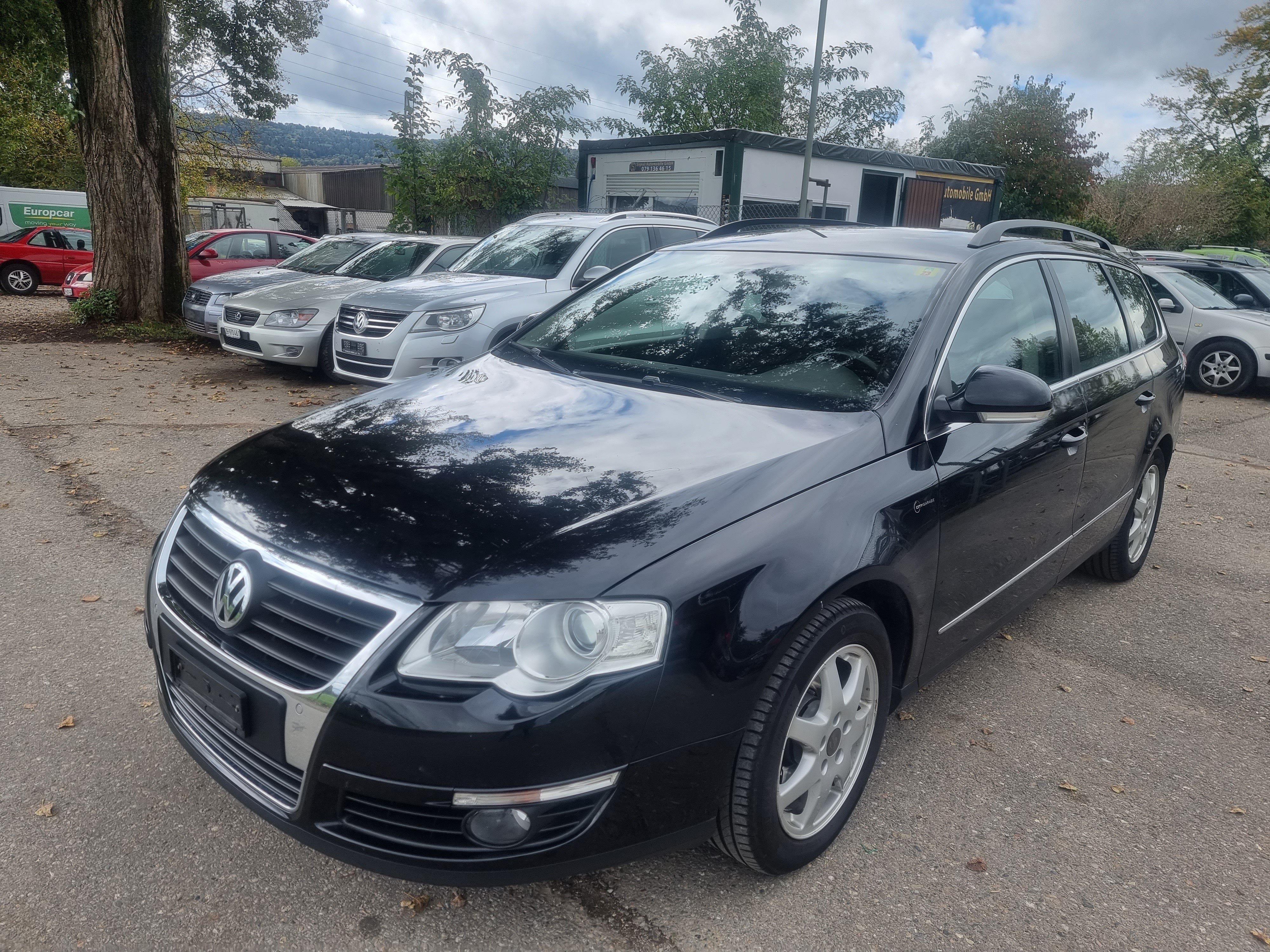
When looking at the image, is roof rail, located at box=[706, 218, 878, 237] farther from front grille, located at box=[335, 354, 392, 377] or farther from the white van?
the white van

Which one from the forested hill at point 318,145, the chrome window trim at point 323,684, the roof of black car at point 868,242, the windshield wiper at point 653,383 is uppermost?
the forested hill at point 318,145

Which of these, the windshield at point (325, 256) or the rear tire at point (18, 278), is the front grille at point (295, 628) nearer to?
the windshield at point (325, 256)

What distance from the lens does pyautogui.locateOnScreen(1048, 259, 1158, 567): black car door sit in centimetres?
376

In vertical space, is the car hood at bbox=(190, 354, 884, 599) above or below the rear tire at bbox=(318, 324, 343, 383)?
above

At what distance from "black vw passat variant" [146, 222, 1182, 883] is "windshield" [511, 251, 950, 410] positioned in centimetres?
1

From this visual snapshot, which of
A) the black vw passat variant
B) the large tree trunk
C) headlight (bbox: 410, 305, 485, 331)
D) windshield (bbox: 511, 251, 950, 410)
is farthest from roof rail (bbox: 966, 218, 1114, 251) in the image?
the large tree trunk

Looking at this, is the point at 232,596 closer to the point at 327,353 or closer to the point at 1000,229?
the point at 1000,229

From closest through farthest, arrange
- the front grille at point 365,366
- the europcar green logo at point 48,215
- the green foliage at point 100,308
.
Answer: the front grille at point 365,366, the green foliage at point 100,308, the europcar green logo at point 48,215

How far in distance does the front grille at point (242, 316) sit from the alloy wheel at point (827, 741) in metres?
8.55

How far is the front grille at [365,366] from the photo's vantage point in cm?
815

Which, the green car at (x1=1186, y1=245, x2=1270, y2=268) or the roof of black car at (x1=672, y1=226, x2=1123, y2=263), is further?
the green car at (x1=1186, y1=245, x2=1270, y2=268)

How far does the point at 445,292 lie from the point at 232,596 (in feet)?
21.6

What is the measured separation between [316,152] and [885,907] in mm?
63565

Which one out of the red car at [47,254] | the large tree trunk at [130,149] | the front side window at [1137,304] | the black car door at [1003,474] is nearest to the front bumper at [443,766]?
the black car door at [1003,474]
